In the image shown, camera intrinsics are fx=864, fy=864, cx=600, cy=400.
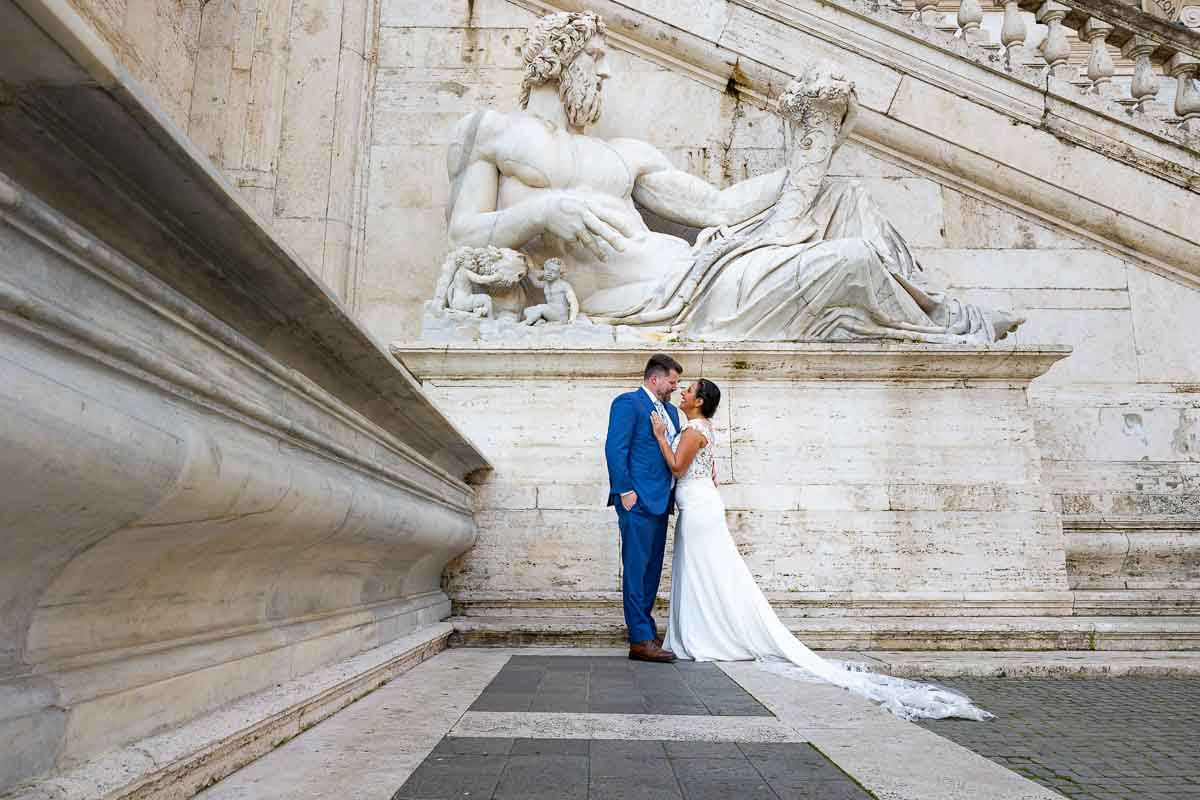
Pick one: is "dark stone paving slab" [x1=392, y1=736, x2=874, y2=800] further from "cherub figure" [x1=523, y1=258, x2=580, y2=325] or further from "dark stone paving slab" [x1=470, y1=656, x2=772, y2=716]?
"cherub figure" [x1=523, y1=258, x2=580, y2=325]

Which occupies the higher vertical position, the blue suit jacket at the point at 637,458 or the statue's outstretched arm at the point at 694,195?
the statue's outstretched arm at the point at 694,195

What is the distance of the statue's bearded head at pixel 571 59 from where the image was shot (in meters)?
5.79

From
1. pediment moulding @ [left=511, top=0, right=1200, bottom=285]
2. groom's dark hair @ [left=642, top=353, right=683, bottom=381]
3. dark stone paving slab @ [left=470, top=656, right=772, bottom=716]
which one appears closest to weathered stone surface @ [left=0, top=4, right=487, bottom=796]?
dark stone paving slab @ [left=470, top=656, right=772, bottom=716]

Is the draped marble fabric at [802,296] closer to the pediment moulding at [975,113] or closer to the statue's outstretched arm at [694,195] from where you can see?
the statue's outstretched arm at [694,195]

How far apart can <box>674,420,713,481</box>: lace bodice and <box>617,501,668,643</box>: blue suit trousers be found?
0.83 ft

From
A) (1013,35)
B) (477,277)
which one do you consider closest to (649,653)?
(477,277)

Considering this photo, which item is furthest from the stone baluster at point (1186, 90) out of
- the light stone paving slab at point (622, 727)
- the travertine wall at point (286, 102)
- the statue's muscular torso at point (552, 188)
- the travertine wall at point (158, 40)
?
the travertine wall at point (158, 40)

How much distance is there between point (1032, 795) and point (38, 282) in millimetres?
1882

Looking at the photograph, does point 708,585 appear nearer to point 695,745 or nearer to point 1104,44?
point 695,745

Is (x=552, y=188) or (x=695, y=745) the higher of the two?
(x=552, y=188)

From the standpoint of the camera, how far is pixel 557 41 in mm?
5797

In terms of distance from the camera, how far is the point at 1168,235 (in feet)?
21.8

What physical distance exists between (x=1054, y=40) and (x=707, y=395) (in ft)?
17.1

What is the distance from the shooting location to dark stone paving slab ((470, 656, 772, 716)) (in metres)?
2.54
